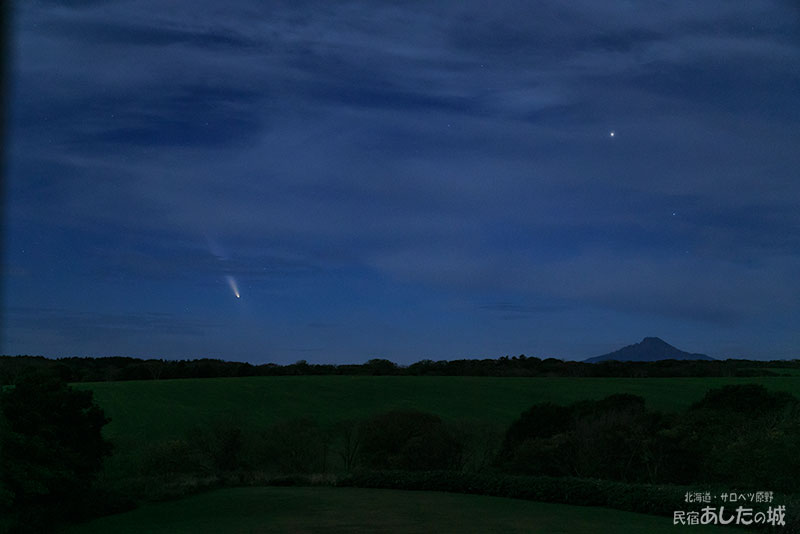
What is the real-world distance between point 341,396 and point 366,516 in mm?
32179

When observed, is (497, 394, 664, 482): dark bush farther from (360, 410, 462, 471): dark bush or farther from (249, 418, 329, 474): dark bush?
(249, 418, 329, 474): dark bush

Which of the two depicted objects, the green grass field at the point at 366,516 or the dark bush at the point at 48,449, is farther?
the green grass field at the point at 366,516

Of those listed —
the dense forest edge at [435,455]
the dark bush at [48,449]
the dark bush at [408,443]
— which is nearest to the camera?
the dark bush at [48,449]

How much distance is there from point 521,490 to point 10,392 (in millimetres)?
10756

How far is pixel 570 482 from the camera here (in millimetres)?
15070

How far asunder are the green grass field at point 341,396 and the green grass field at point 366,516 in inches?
756

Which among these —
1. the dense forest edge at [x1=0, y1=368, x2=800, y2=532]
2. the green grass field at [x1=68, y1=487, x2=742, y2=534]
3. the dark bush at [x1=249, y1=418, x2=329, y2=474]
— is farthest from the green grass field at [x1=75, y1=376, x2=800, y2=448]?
the green grass field at [x1=68, y1=487, x2=742, y2=534]

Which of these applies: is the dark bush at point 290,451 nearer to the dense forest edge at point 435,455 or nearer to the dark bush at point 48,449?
the dense forest edge at point 435,455

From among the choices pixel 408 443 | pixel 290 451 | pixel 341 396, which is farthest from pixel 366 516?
pixel 341 396

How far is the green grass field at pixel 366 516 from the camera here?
1145 centimetres

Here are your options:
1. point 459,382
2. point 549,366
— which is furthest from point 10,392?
point 549,366

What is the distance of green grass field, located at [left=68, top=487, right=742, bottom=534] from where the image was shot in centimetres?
1145

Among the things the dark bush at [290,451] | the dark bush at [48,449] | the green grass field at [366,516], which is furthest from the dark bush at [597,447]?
the dark bush at [48,449]

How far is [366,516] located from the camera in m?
12.8
